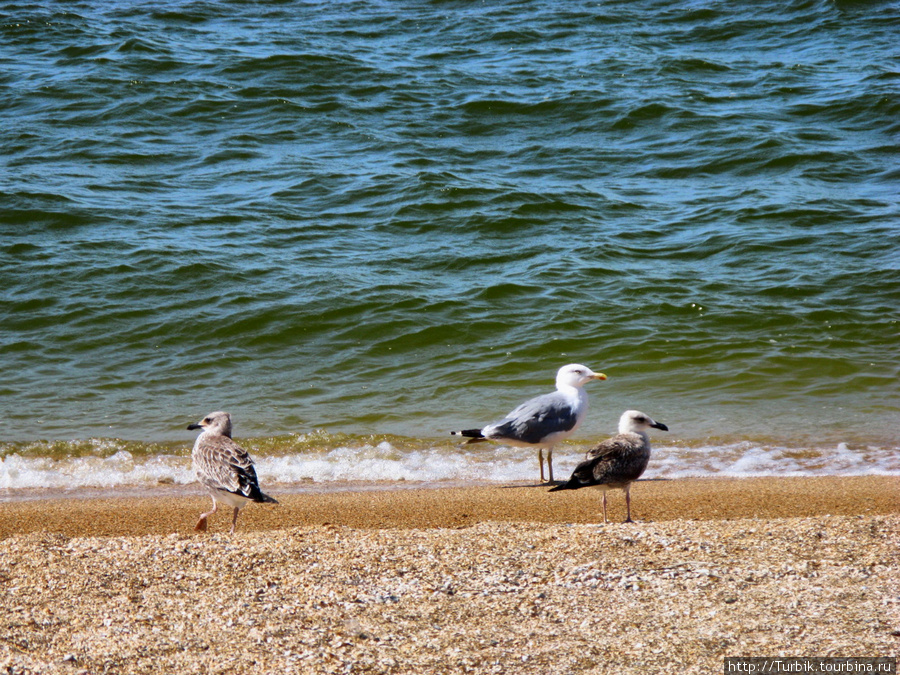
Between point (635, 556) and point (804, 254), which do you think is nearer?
point (635, 556)

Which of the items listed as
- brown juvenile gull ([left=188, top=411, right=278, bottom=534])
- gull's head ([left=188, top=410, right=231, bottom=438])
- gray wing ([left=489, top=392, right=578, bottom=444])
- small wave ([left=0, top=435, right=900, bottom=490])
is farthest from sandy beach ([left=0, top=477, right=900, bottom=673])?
small wave ([left=0, top=435, right=900, bottom=490])

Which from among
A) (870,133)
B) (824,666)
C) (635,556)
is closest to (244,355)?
(635,556)

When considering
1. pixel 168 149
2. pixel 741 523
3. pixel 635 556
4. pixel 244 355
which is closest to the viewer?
pixel 635 556

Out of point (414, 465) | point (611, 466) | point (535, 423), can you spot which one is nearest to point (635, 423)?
point (611, 466)

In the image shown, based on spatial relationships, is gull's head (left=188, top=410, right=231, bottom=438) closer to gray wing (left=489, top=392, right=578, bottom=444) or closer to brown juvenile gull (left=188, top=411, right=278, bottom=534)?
brown juvenile gull (left=188, top=411, right=278, bottom=534)

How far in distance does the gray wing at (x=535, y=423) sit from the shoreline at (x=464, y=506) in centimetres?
41

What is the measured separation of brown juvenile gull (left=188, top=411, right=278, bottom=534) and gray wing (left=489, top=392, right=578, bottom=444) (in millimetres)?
1963

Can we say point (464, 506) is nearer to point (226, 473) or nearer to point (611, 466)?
point (611, 466)

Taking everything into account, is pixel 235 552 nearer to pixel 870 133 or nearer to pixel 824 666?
pixel 824 666

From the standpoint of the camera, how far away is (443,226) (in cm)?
1370

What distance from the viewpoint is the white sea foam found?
24.8 feet

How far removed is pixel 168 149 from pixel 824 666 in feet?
48.1

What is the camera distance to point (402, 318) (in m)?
11.3

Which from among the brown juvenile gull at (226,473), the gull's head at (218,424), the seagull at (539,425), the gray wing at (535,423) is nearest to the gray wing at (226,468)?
the brown juvenile gull at (226,473)
